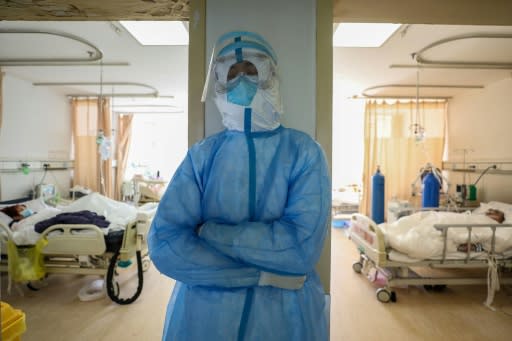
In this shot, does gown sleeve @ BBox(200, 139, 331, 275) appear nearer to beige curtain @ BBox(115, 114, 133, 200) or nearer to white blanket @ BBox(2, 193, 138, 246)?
white blanket @ BBox(2, 193, 138, 246)

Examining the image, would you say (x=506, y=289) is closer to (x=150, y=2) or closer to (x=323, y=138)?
(x=323, y=138)

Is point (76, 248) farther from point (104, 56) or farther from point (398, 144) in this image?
point (398, 144)

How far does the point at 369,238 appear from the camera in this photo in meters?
2.74

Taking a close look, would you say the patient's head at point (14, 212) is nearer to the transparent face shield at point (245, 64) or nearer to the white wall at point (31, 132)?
the white wall at point (31, 132)

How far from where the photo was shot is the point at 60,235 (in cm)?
235

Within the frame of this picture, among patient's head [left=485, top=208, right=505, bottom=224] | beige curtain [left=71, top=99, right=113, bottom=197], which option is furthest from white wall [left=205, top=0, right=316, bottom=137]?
beige curtain [left=71, top=99, right=113, bottom=197]

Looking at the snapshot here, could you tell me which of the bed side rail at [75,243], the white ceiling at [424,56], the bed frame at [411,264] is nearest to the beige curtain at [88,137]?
the bed side rail at [75,243]

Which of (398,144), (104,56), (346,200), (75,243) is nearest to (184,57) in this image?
(104,56)

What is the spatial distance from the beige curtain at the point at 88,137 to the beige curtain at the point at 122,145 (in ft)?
1.83

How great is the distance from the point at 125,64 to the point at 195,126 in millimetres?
2650

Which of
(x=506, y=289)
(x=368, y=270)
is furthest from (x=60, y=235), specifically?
(x=506, y=289)

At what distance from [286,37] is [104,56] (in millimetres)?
2652

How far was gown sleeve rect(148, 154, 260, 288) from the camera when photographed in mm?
833

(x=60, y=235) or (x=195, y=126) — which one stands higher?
(x=195, y=126)
